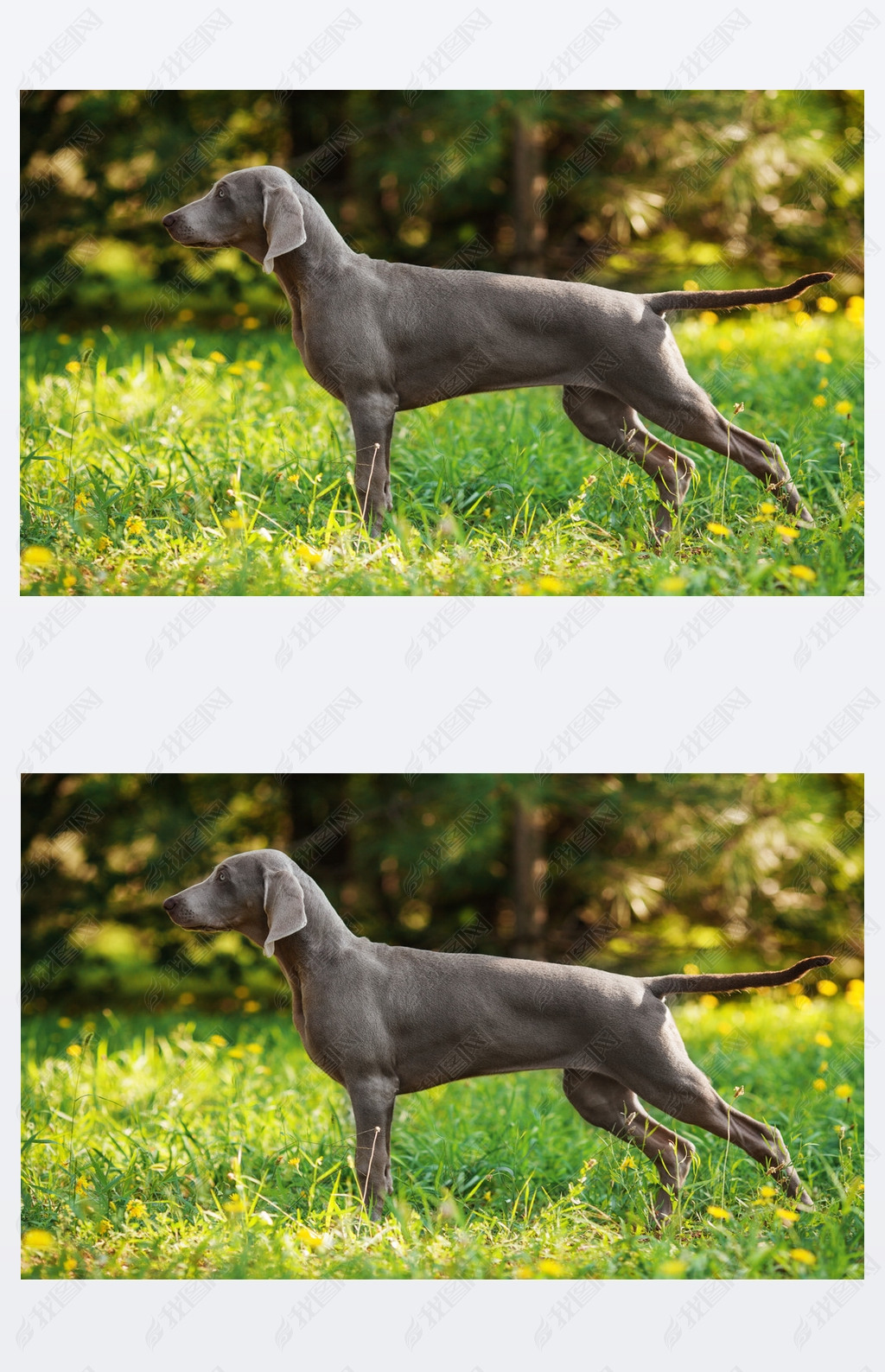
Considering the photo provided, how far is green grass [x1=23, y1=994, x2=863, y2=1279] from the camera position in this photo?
13.0 feet

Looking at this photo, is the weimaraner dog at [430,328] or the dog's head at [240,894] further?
the weimaraner dog at [430,328]

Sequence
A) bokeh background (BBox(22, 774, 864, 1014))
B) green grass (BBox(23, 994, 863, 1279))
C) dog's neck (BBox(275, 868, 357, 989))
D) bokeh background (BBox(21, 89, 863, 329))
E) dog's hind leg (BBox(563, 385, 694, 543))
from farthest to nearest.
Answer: bokeh background (BBox(21, 89, 863, 329)), bokeh background (BBox(22, 774, 864, 1014)), dog's hind leg (BBox(563, 385, 694, 543)), dog's neck (BBox(275, 868, 357, 989)), green grass (BBox(23, 994, 863, 1279))

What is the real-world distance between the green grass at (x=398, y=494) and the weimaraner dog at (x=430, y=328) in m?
0.33

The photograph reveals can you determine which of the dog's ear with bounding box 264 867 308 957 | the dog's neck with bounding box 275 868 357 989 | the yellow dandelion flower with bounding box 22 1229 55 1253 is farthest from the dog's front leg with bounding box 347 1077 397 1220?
the yellow dandelion flower with bounding box 22 1229 55 1253

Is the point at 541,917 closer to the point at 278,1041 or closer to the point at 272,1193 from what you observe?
the point at 278,1041

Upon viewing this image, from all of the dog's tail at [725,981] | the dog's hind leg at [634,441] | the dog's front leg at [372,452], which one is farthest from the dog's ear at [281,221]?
the dog's tail at [725,981]

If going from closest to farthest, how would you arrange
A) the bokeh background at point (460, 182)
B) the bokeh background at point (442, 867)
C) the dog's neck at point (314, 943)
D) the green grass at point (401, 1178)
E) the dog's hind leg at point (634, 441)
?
the green grass at point (401, 1178) → the dog's neck at point (314, 943) → the dog's hind leg at point (634, 441) → the bokeh background at point (442, 867) → the bokeh background at point (460, 182)

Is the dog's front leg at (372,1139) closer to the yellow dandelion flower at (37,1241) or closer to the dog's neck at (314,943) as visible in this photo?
the dog's neck at (314,943)

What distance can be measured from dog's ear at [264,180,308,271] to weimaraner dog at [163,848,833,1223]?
6.54 feet

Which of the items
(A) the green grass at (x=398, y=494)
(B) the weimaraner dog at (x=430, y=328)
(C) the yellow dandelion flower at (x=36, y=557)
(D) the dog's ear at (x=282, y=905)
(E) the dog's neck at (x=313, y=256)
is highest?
(E) the dog's neck at (x=313, y=256)

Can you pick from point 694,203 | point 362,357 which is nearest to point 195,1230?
point 362,357

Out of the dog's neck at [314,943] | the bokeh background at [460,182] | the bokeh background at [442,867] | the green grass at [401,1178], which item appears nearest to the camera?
the green grass at [401,1178]

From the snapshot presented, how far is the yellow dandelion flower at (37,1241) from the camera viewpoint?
4098 mm

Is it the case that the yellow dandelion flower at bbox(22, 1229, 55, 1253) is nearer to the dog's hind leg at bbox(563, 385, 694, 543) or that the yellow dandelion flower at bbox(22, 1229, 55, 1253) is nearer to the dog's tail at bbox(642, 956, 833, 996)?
the dog's tail at bbox(642, 956, 833, 996)
